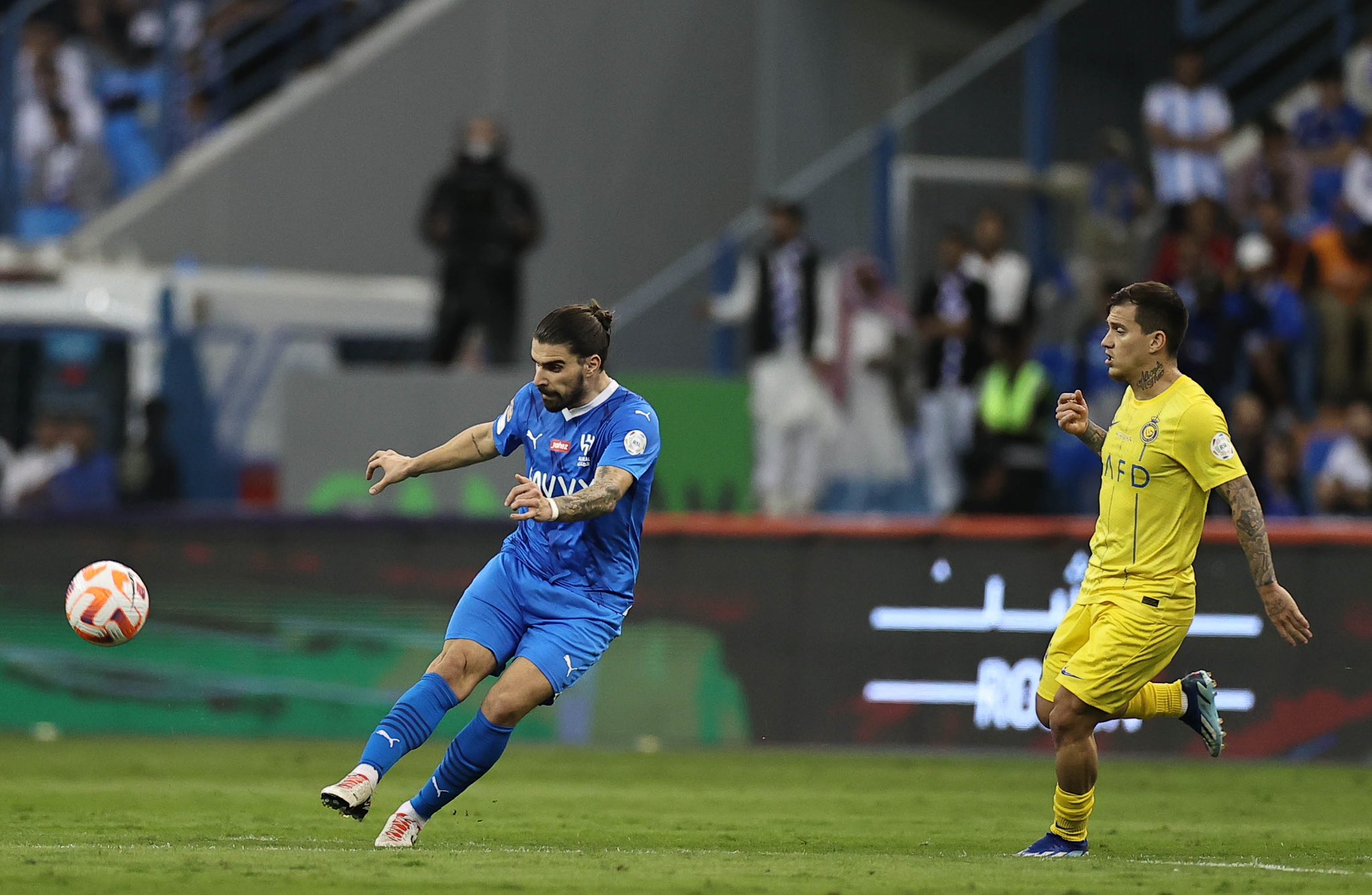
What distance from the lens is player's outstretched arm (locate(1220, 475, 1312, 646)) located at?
8.34m

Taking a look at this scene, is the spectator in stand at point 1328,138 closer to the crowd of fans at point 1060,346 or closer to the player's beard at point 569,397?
the crowd of fans at point 1060,346

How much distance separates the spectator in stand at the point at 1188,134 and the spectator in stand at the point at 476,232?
594cm

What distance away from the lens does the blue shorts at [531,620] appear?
28.1 feet

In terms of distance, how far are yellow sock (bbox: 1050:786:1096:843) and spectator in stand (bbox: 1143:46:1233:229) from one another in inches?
457

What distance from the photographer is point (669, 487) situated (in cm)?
1695

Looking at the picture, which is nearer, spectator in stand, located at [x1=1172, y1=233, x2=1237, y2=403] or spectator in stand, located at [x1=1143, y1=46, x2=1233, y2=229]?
spectator in stand, located at [x1=1172, y1=233, x2=1237, y2=403]

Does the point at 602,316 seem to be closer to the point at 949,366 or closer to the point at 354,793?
the point at 354,793

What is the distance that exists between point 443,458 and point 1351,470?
9.90 meters

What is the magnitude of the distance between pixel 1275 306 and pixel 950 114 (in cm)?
448

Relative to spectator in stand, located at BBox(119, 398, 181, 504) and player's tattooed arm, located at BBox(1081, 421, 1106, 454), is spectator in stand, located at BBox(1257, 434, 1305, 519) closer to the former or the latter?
player's tattooed arm, located at BBox(1081, 421, 1106, 454)

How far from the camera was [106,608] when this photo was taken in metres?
9.78

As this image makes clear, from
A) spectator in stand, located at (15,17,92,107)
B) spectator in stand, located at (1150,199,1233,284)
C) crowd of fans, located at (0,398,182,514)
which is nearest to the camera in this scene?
crowd of fans, located at (0,398,182,514)

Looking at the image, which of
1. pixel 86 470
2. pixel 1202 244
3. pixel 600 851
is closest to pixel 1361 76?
pixel 1202 244

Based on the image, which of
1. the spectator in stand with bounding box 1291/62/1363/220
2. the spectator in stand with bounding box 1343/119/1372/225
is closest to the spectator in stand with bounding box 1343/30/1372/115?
the spectator in stand with bounding box 1291/62/1363/220
